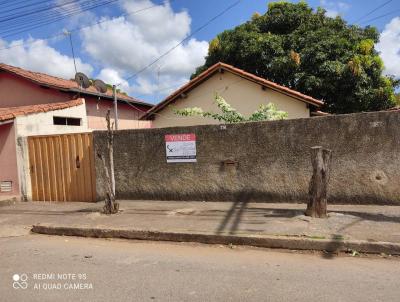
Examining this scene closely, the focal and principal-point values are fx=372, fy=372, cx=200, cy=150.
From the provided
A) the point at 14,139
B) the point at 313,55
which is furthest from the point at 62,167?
the point at 313,55

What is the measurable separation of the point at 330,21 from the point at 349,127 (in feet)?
41.8

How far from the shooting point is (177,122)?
1539 centimetres

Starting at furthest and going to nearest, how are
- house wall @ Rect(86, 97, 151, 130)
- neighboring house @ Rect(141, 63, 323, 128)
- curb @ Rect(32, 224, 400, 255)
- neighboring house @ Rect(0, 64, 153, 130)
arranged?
1. house wall @ Rect(86, 97, 151, 130)
2. neighboring house @ Rect(0, 64, 153, 130)
3. neighboring house @ Rect(141, 63, 323, 128)
4. curb @ Rect(32, 224, 400, 255)

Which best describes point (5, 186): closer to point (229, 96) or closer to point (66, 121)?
point (66, 121)

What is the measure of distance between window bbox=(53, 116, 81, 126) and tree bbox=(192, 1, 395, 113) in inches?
326

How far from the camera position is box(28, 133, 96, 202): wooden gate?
950cm

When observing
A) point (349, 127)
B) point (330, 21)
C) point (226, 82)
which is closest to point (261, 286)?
point (349, 127)

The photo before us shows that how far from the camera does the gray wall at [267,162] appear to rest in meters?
7.28

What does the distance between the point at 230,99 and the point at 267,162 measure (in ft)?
22.8

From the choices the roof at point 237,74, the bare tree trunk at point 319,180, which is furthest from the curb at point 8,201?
the bare tree trunk at point 319,180

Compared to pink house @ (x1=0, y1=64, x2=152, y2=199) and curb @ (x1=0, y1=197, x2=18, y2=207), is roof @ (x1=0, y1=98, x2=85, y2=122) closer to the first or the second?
pink house @ (x1=0, y1=64, x2=152, y2=199)

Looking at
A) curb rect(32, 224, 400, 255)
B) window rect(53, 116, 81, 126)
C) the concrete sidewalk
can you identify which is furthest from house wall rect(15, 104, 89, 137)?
curb rect(32, 224, 400, 255)

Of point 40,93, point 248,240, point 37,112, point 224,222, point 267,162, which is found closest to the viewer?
point 248,240

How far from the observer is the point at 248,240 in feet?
18.4
